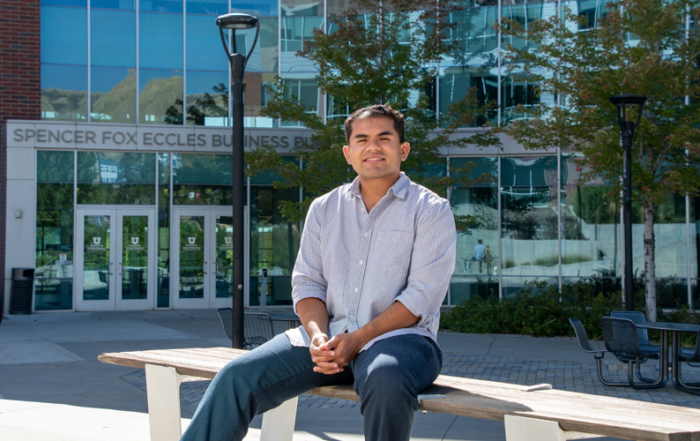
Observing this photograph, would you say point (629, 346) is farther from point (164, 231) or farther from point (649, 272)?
point (164, 231)

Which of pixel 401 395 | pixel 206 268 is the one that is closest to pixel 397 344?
pixel 401 395

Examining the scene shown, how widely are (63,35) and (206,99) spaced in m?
3.66

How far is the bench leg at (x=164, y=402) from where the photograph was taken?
377cm

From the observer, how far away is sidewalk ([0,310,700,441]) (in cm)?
544

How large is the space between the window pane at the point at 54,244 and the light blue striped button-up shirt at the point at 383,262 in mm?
14423

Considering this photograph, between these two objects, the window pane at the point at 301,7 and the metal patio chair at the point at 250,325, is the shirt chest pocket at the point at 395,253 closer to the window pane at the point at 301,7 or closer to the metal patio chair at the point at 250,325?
the metal patio chair at the point at 250,325

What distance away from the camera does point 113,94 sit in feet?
55.0

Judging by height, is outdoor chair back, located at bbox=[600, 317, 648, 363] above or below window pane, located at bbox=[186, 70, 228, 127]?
below

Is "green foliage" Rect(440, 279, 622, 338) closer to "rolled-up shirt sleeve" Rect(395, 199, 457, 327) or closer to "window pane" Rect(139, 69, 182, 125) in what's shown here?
"window pane" Rect(139, 69, 182, 125)

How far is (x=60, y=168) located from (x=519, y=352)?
11675mm

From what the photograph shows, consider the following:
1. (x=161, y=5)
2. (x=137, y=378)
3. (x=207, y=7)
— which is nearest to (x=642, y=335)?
(x=137, y=378)

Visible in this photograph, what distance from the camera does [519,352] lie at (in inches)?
396

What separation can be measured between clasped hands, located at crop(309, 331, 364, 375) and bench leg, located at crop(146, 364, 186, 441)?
1.17m

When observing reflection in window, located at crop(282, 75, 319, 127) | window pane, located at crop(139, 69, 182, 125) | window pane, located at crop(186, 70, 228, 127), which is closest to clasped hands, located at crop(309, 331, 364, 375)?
reflection in window, located at crop(282, 75, 319, 127)
